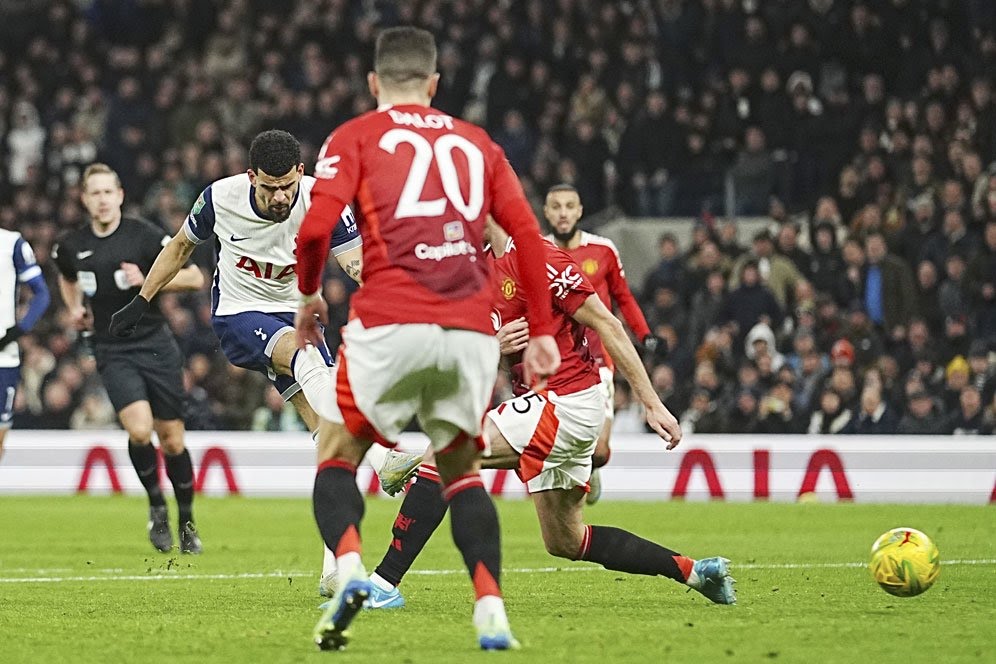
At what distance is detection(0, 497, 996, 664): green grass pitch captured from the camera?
5891 millimetres

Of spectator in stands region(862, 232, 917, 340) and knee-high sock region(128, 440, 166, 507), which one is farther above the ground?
spectator in stands region(862, 232, 917, 340)

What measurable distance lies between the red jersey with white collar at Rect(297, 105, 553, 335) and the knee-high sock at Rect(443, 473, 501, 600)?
574 millimetres

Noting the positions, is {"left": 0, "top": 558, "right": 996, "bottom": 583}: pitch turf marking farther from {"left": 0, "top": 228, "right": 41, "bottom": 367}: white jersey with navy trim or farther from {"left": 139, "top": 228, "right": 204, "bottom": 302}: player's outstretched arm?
{"left": 0, "top": 228, "right": 41, "bottom": 367}: white jersey with navy trim

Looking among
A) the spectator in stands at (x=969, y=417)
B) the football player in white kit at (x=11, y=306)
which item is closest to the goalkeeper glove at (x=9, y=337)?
the football player in white kit at (x=11, y=306)

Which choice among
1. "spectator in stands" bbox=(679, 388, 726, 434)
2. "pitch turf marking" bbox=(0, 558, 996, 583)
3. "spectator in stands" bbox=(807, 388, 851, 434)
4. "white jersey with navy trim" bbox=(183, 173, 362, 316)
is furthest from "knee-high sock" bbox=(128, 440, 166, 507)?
"spectator in stands" bbox=(807, 388, 851, 434)

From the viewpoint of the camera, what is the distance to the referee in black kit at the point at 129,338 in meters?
11.5

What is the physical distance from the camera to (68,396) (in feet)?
64.7

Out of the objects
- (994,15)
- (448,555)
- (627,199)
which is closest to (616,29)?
(627,199)

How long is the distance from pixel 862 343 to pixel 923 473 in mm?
1973

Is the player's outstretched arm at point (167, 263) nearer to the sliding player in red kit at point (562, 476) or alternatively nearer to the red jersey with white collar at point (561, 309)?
the red jersey with white collar at point (561, 309)

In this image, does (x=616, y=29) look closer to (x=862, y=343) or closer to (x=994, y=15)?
(x=994, y=15)

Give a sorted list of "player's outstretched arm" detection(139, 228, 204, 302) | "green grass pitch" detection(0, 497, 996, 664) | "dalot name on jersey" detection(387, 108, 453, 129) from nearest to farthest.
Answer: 1. "dalot name on jersey" detection(387, 108, 453, 129)
2. "green grass pitch" detection(0, 497, 996, 664)
3. "player's outstretched arm" detection(139, 228, 204, 302)

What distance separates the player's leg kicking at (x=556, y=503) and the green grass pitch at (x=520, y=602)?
0.20 meters

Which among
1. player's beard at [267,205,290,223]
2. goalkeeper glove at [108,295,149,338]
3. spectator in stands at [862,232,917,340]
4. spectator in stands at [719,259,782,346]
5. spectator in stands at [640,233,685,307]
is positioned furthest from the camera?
spectator in stands at [640,233,685,307]
